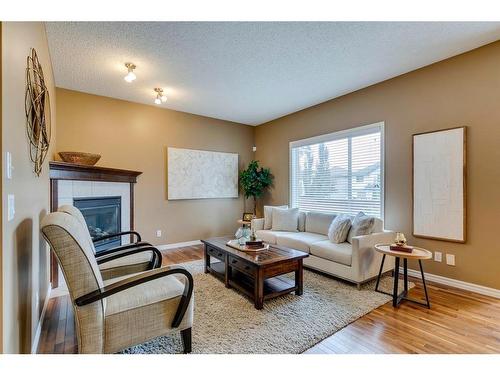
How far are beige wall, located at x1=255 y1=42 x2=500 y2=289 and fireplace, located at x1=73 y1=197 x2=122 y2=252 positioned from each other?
3914 mm

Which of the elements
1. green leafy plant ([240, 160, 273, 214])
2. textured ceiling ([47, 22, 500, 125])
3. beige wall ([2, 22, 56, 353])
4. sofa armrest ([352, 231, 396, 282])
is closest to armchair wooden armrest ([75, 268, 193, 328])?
beige wall ([2, 22, 56, 353])

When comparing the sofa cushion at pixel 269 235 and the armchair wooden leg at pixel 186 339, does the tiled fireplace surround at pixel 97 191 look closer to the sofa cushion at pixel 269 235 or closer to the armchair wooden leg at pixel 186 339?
the sofa cushion at pixel 269 235

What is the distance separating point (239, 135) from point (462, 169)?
13.4 ft

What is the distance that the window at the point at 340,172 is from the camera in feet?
12.1

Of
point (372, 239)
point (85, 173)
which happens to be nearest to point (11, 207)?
point (85, 173)

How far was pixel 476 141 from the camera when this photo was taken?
2729mm

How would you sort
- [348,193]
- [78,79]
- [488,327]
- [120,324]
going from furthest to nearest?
[348,193] → [78,79] → [488,327] → [120,324]

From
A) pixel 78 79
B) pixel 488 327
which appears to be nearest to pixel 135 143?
pixel 78 79

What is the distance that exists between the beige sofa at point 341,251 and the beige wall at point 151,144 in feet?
6.03

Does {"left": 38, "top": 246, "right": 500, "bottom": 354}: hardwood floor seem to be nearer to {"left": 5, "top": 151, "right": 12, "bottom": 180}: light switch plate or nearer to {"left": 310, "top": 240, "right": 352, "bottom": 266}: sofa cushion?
{"left": 310, "top": 240, "right": 352, "bottom": 266}: sofa cushion

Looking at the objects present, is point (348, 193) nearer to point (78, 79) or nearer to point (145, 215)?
point (145, 215)

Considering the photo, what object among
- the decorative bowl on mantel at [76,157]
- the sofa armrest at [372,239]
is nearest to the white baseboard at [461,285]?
the sofa armrest at [372,239]

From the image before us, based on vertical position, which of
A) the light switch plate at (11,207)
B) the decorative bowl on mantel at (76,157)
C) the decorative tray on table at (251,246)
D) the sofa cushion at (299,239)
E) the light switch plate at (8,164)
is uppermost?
the decorative bowl on mantel at (76,157)

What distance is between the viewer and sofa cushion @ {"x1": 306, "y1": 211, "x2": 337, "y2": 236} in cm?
385
